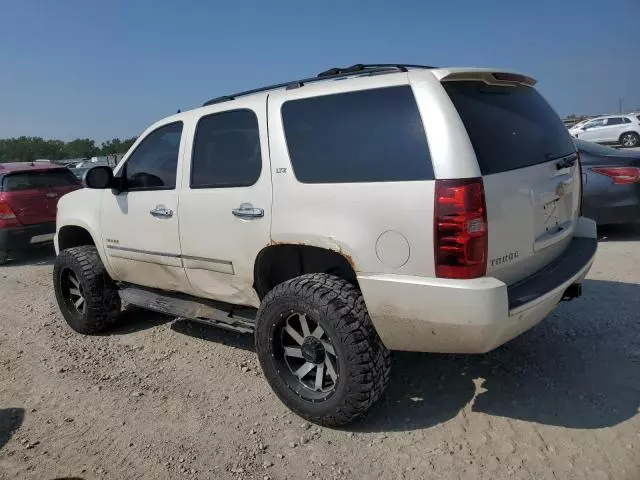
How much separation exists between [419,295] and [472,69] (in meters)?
1.27

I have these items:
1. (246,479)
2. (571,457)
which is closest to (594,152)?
(571,457)

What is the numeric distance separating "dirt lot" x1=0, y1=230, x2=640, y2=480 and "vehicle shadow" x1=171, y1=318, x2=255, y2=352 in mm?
27

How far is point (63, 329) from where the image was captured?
16.5ft

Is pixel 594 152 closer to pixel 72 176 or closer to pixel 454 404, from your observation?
pixel 454 404

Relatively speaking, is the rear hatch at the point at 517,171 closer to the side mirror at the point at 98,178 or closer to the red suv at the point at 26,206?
the side mirror at the point at 98,178

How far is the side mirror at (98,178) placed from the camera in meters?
4.03

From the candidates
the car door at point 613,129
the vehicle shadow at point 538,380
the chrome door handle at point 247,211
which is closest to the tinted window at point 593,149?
the vehicle shadow at point 538,380

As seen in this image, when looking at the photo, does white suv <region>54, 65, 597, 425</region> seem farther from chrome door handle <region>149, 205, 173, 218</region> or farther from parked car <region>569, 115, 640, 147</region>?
parked car <region>569, 115, 640, 147</region>

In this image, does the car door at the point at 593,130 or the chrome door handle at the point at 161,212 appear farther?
the car door at the point at 593,130

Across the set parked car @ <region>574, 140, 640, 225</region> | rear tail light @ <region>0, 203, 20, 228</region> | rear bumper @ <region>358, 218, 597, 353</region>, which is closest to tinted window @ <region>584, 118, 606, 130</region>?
parked car @ <region>574, 140, 640, 225</region>

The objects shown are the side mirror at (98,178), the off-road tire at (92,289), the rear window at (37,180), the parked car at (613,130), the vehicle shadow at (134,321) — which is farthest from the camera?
the parked car at (613,130)

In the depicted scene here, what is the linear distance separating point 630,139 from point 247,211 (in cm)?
2621

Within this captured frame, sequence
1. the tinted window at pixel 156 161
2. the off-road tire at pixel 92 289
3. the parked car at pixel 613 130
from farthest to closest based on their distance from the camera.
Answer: the parked car at pixel 613 130, the off-road tire at pixel 92 289, the tinted window at pixel 156 161

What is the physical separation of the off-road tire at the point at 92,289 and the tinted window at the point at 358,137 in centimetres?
250
